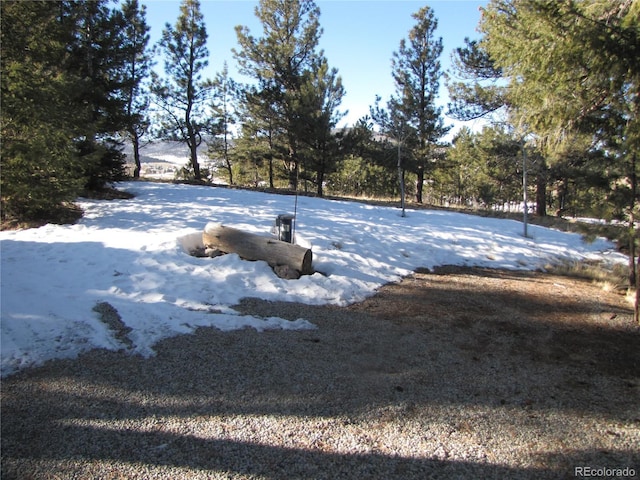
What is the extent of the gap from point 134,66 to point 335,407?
21729mm

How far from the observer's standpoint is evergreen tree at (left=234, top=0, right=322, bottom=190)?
59.3 feet

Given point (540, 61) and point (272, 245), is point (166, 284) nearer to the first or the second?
point (272, 245)

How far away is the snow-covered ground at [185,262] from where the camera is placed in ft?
13.1

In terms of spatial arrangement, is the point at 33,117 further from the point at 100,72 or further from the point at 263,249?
the point at 100,72

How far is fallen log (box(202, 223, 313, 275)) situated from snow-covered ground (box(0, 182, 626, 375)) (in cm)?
28

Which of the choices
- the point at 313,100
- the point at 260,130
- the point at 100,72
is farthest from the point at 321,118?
the point at 100,72

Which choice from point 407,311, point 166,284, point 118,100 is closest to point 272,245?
point 166,284

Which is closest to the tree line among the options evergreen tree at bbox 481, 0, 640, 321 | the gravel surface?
evergreen tree at bbox 481, 0, 640, 321

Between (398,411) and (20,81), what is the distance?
878 centimetres

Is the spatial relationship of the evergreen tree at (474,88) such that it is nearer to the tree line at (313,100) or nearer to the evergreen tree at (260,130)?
the tree line at (313,100)

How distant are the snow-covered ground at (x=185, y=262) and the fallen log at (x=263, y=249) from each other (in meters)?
0.28

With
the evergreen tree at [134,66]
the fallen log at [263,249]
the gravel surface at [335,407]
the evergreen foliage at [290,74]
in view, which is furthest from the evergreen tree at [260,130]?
the gravel surface at [335,407]

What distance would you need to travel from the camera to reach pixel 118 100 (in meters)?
12.8

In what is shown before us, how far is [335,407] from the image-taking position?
9.91 ft
